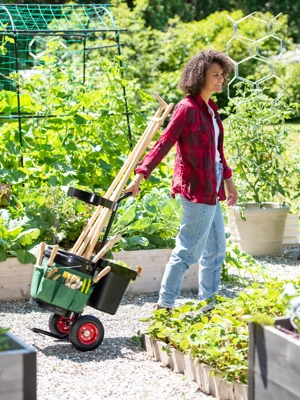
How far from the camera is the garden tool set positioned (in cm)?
403

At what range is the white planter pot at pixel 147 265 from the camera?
17.5 feet

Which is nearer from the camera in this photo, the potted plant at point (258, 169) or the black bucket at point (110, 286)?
the black bucket at point (110, 286)

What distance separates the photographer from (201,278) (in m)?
4.65

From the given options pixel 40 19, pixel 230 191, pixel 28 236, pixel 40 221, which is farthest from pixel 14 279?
pixel 40 19

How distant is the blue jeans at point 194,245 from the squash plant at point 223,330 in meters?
0.17

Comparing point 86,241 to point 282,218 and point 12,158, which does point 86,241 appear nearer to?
point 12,158

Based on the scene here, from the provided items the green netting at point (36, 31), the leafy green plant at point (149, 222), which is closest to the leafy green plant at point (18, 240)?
the leafy green plant at point (149, 222)

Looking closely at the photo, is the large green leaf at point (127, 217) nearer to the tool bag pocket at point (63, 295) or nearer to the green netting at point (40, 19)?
the tool bag pocket at point (63, 295)

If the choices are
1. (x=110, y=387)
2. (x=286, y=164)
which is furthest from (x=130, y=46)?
(x=110, y=387)

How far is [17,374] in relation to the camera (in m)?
2.45

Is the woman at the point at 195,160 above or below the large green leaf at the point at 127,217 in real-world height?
above

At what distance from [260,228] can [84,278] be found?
261 centimetres

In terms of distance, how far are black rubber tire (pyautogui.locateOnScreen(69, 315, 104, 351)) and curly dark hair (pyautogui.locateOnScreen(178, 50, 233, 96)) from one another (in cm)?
129

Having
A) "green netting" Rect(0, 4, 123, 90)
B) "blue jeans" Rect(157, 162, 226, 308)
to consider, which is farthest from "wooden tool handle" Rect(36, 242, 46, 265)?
"green netting" Rect(0, 4, 123, 90)
